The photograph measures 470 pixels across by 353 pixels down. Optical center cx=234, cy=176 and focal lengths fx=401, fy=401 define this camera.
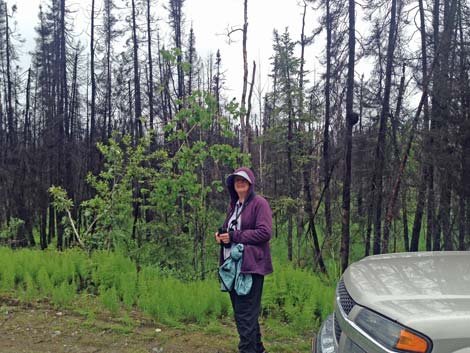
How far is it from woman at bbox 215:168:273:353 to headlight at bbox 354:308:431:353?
1.34m

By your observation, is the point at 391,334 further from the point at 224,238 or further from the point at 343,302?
the point at 224,238

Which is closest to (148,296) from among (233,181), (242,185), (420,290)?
(233,181)

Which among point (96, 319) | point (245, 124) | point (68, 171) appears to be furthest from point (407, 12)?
point (68, 171)

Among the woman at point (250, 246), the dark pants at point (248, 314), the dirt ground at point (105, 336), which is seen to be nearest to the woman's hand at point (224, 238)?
the woman at point (250, 246)

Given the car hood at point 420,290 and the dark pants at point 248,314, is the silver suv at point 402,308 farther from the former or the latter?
the dark pants at point 248,314

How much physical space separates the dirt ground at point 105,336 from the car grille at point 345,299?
1.55 meters

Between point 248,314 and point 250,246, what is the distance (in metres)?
0.59

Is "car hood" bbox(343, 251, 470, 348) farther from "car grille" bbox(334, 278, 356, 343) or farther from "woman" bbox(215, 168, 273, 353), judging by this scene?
"woman" bbox(215, 168, 273, 353)

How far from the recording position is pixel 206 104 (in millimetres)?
7703

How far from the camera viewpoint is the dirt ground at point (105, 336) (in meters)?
3.96

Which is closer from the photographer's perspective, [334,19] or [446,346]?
[446,346]

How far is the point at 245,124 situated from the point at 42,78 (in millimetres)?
17251

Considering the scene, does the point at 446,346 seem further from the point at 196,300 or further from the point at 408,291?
the point at 196,300

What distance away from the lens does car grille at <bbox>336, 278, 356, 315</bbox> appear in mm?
2422
